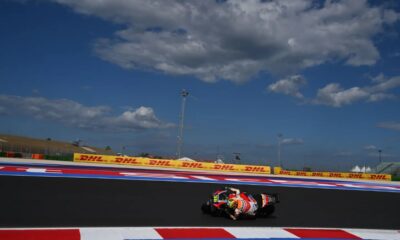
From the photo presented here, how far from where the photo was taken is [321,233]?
7312 mm

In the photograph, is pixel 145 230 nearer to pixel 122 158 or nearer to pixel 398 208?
pixel 398 208

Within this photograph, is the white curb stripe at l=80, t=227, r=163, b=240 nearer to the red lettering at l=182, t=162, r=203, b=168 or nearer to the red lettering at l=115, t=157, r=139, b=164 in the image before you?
the red lettering at l=115, t=157, r=139, b=164

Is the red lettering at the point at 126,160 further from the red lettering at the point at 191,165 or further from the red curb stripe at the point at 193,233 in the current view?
the red curb stripe at the point at 193,233

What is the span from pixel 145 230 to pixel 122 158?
92.0ft

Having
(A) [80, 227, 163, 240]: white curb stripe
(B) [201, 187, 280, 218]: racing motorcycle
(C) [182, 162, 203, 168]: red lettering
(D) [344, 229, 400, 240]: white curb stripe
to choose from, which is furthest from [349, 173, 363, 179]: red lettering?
(A) [80, 227, 163, 240]: white curb stripe

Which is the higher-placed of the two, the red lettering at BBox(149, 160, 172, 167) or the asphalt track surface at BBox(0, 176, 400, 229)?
the red lettering at BBox(149, 160, 172, 167)

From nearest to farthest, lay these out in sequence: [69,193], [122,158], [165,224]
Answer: [165,224] → [69,193] → [122,158]

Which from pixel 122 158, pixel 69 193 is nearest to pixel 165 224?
pixel 69 193

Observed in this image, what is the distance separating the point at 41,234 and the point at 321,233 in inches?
189

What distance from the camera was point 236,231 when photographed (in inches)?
276

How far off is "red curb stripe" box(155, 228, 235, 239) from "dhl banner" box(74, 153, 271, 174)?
27.2m

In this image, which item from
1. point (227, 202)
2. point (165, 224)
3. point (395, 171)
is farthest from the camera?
point (395, 171)

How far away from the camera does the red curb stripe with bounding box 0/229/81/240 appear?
5.72m

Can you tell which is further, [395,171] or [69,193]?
[395,171]
